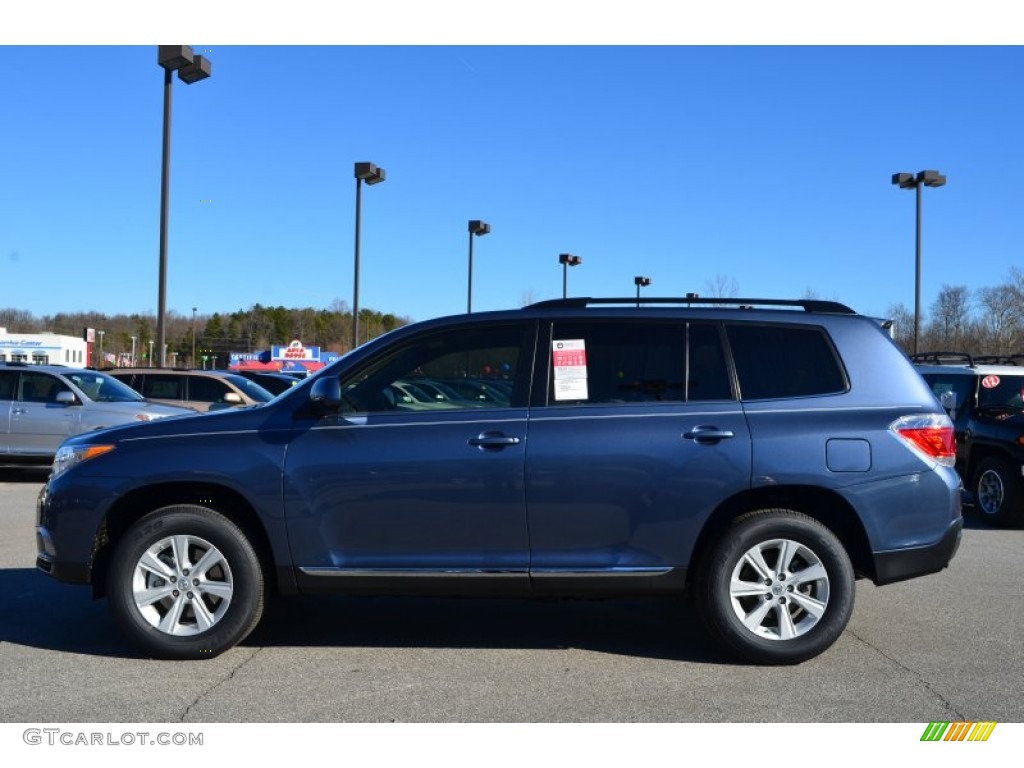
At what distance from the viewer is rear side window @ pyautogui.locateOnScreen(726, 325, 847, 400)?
5.47m

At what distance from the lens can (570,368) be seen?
216 inches

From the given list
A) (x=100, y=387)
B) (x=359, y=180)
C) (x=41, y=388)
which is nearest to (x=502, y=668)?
(x=100, y=387)

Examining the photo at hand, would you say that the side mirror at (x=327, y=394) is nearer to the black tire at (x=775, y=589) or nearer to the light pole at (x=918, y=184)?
the black tire at (x=775, y=589)

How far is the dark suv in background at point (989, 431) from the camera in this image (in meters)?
10.4

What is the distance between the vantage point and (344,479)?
208 inches

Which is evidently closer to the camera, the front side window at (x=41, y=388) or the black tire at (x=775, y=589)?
the black tire at (x=775, y=589)

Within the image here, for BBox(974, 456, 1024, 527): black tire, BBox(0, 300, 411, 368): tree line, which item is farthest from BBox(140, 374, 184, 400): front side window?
BBox(0, 300, 411, 368): tree line

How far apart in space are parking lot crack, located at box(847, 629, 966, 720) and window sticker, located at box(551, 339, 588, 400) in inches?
86.9

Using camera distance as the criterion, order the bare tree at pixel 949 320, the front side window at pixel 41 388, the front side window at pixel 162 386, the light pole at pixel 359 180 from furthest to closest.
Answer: the bare tree at pixel 949 320
the light pole at pixel 359 180
the front side window at pixel 162 386
the front side window at pixel 41 388

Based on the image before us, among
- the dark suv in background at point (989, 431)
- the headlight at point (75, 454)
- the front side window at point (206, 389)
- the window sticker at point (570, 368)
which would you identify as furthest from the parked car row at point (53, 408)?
the window sticker at point (570, 368)

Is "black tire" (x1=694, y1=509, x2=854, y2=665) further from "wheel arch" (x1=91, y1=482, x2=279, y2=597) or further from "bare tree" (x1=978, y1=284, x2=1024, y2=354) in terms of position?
"bare tree" (x1=978, y1=284, x2=1024, y2=354)

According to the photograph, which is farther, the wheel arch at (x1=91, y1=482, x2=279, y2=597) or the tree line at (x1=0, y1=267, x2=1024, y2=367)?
the tree line at (x1=0, y1=267, x2=1024, y2=367)

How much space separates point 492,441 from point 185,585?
71.3 inches

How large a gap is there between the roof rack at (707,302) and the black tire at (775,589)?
1227 millimetres
